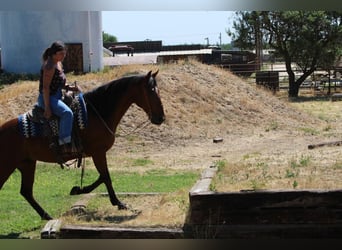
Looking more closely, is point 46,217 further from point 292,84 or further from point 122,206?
point 292,84

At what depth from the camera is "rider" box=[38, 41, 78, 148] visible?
4.62 metres

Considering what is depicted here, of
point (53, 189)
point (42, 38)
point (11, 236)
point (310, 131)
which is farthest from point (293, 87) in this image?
point (11, 236)

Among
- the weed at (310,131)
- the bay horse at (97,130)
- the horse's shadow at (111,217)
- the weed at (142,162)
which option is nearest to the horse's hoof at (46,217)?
the bay horse at (97,130)

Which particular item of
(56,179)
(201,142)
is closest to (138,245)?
(56,179)

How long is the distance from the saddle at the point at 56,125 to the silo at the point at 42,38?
5628 mm

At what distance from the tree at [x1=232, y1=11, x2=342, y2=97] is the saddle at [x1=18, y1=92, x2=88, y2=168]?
39.0 feet

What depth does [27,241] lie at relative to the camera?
457 cm

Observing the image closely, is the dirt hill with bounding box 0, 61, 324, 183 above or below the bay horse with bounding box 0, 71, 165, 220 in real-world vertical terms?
below

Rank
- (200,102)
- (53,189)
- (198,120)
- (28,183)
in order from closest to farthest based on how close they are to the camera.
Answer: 1. (28,183)
2. (53,189)
3. (198,120)
4. (200,102)

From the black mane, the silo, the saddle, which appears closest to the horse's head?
the black mane

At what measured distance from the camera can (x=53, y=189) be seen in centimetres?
653

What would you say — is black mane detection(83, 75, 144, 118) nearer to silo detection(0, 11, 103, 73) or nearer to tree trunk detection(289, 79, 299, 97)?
silo detection(0, 11, 103, 73)

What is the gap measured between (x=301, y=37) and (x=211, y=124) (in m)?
6.58
